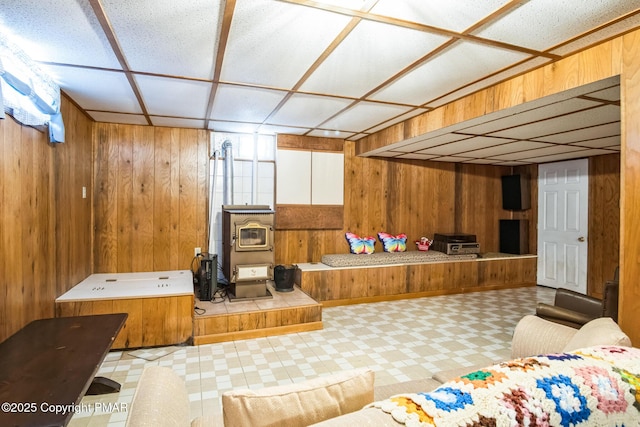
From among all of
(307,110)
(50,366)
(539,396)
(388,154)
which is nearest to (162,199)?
(307,110)

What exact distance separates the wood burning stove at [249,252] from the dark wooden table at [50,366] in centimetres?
150

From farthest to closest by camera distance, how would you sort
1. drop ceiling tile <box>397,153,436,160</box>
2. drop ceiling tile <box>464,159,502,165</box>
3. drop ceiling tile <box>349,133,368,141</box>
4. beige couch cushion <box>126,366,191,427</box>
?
1. drop ceiling tile <box>464,159,502,165</box>
2. drop ceiling tile <box>397,153,436,160</box>
3. drop ceiling tile <box>349,133,368,141</box>
4. beige couch cushion <box>126,366,191,427</box>

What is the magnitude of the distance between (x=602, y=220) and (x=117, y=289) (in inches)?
256

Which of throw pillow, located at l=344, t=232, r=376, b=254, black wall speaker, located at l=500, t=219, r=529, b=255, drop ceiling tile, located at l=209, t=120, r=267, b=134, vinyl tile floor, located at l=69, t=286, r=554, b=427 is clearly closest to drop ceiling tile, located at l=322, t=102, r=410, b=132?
drop ceiling tile, located at l=209, t=120, r=267, b=134

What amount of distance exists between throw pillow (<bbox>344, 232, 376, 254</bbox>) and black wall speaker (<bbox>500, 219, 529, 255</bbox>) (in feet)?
9.01

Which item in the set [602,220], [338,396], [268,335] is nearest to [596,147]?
[602,220]

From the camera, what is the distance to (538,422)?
93 cm

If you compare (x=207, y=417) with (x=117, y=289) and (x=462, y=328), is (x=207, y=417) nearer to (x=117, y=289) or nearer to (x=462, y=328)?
(x=117, y=289)

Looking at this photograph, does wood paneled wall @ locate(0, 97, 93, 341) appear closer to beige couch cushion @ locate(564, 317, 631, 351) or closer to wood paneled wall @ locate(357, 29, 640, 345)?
beige couch cushion @ locate(564, 317, 631, 351)

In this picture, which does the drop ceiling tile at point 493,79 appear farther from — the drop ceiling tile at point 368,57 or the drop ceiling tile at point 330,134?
the drop ceiling tile at point 330,134

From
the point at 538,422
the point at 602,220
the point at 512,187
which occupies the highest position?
the point at 512,187

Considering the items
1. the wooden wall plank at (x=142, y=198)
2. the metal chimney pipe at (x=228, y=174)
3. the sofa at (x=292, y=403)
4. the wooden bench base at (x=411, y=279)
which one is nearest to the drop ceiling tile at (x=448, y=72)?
the sofa at (x=292, y=403)

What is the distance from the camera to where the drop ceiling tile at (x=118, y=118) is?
151 inches

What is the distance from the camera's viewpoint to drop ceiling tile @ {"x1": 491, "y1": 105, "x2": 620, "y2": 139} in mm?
2998
